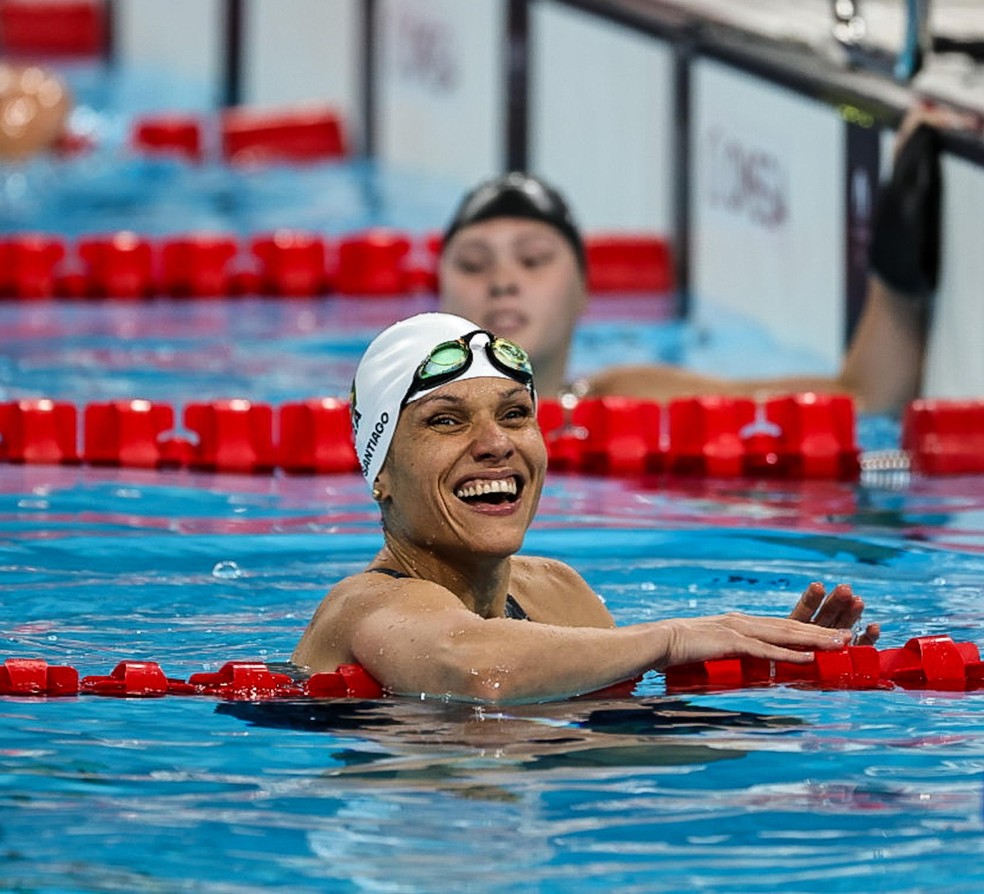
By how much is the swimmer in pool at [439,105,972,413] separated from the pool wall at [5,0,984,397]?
0.40 ft

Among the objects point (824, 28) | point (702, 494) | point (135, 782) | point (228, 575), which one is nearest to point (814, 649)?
point (135, 782)

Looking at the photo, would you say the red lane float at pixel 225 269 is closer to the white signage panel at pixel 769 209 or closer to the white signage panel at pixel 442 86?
the white signage panel at pixel 769 209

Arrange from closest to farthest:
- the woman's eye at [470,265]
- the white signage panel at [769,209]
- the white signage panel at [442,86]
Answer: the woman's eye at [470,265]
the white signage panel at [769,209]
the white signage panel at [442,86]

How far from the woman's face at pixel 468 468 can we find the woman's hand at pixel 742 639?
31 centimetres

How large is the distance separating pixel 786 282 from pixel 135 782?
5500 mm

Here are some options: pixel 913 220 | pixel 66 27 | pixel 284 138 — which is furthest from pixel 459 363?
pixel 66 27

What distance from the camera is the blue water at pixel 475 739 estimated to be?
9.95 ft

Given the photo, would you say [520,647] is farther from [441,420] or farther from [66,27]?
[66,27]

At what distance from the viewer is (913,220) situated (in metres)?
6.87

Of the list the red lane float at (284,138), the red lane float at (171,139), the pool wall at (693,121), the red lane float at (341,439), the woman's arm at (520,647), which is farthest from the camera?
the red lane float at (171,139)

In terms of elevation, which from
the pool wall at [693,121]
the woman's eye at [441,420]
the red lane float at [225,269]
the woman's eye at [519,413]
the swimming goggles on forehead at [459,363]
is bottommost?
the woman's eye at [441,420]

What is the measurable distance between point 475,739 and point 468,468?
0.48 meters

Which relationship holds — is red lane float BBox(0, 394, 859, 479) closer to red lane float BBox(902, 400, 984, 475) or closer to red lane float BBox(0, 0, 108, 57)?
red lane float BBox(902, 400, 984, 475)

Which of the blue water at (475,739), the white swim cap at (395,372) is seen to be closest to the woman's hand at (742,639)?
the blue water at (475,739)
